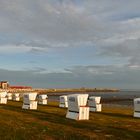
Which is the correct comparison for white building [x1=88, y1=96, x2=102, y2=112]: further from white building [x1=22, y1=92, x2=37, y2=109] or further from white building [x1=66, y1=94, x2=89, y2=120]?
white building [x1=66, y1=94, x2=89, y2=120]

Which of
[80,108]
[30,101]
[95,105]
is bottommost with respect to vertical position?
[80,108]

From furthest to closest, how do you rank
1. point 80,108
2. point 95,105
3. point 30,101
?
point 30,101
point 95,105
point 80,108

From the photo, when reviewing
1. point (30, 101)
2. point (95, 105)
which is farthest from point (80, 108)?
point (30, 101)

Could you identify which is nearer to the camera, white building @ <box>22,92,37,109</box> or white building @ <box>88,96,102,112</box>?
white building @ <box>88,96,102,112</box>

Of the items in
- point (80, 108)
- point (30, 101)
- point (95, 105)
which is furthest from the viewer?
point (30, 101)

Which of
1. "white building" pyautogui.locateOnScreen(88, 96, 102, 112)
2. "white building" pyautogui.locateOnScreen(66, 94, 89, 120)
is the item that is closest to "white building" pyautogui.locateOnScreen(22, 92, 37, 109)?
"white building" pyautogui.locateOnScreen(88, 96, 102, 112)

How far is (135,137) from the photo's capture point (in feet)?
69.3

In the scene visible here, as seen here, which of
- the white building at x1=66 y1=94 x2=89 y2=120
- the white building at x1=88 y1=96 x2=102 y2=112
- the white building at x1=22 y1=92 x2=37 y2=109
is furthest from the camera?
the white building at x1=22 y1=92 x2=37 y2=109

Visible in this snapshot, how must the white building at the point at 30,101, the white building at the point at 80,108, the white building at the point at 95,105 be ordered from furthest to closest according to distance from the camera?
the white building at the point at 30,101
the white building at the point at 95,105
the white building at the point at 80,108

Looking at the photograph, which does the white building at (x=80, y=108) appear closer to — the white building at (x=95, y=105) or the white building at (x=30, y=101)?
the white building at (x=95, y=105)

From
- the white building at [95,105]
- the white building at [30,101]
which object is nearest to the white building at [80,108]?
the white building at [95,105]

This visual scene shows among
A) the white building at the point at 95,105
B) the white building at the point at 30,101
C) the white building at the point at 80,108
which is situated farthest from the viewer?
the white building at the point at 30,101

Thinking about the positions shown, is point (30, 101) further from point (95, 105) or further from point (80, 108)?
point (80, 108)

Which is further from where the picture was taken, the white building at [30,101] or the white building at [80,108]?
the white building at [30,101]
